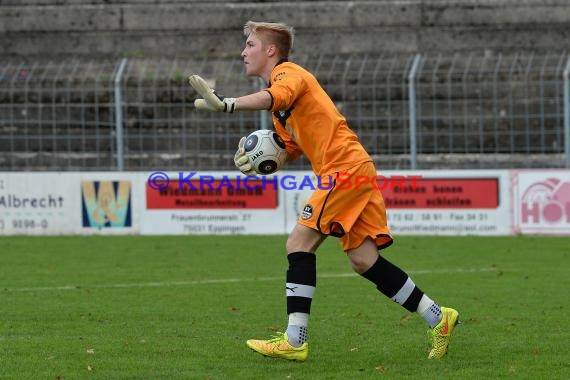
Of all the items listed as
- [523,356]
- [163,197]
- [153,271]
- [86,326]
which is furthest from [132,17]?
[523,356]

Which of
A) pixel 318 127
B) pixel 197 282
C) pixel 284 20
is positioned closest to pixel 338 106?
pixel 284 20

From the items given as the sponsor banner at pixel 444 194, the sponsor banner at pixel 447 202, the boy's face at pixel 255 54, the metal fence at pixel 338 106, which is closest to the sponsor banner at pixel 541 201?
the sponsor banner at pixel 447 202

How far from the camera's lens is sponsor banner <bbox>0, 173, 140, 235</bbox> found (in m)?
18.7

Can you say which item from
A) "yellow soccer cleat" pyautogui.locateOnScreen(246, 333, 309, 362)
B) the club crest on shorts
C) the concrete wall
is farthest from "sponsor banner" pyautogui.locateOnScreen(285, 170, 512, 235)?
"yellow soccer cleat" pyautogui.locateOnScreen(246, 333, 309, 362)

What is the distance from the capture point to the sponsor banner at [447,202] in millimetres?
17734

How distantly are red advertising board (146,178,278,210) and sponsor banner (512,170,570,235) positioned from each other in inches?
133

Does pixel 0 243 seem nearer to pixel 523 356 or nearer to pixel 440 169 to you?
pixel 440 169

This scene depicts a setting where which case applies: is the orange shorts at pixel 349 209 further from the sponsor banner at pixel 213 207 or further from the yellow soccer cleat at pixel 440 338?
the sponsor banner at pixel 213 207

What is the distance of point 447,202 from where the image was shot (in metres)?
17.9

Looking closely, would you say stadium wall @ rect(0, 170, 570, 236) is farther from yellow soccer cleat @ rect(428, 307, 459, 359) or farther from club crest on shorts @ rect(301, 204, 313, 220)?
club crest on shorts @ rect(301, 204, 313, 220)

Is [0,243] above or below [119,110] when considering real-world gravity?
below

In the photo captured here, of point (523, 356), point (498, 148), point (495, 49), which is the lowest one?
point (523, 356)

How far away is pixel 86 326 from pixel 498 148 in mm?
11245

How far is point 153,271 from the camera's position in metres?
13.7
